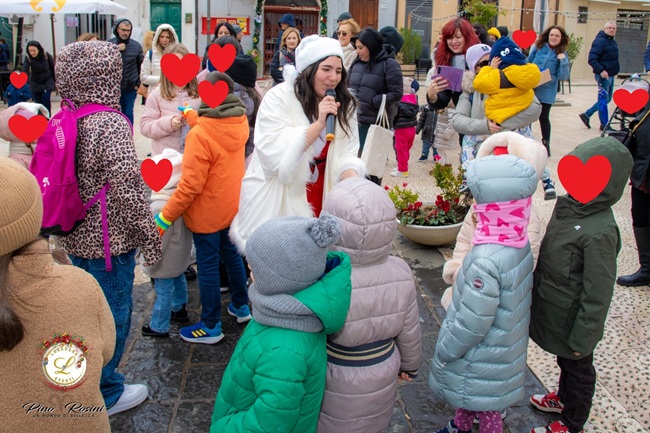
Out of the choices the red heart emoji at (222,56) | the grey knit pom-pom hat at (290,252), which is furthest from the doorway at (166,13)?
the grey knit pom-pom hat at (290,252)

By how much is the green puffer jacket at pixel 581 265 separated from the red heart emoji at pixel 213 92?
206cm

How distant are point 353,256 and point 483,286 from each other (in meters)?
0.63

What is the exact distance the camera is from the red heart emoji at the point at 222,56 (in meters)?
5.14

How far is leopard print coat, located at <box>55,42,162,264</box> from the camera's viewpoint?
9.68 feet

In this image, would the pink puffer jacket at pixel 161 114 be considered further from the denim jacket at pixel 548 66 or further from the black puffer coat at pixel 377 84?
the denim jacket at pixel 548 66

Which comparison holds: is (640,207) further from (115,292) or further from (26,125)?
(26,125)

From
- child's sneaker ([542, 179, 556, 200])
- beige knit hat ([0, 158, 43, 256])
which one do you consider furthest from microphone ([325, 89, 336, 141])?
child's sneaker ([542, 179, 556, 200])

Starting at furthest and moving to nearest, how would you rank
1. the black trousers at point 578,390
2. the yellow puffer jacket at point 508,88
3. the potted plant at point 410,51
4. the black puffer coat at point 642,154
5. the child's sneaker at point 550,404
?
1. the potted plant at point 410,51
2. the yellow puffer jacket at point 508,88
3. the black puffer coat at point 642,154
4. the child's sneaker at point 550,404
5. the black trousers at point 578,390

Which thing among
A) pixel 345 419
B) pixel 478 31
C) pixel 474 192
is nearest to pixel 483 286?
pixel 474 192

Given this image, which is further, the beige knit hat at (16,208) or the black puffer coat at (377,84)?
the black puffer coat at (377,84)

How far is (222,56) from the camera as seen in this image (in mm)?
5281

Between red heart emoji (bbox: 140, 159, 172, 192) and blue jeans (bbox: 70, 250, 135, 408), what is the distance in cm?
78

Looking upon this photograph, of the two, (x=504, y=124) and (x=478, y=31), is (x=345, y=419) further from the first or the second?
(x=478, y=31)

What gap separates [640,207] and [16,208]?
4.70 metres
